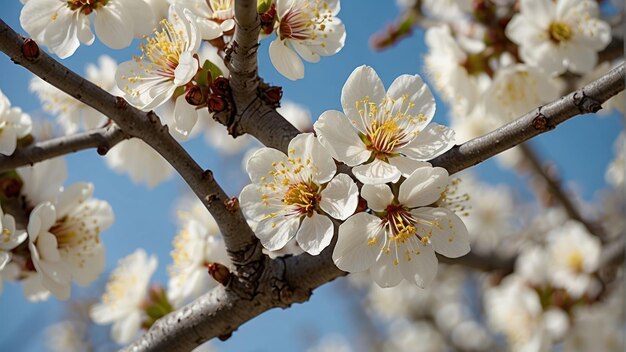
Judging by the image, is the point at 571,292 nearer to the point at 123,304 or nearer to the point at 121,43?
the point at 123,304

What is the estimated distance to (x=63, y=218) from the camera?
1575mm

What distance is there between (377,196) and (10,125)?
86 centimetres

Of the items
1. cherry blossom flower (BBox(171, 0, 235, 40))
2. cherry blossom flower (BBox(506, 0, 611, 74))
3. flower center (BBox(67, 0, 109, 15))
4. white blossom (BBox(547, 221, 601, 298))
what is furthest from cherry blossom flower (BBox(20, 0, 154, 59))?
white blossom (BBox(547, 221, 601, 298))

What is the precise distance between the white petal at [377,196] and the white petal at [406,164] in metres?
0.04

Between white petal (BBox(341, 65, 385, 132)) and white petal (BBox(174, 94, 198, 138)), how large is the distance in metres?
0.30

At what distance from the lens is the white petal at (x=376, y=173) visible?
3.53 feet

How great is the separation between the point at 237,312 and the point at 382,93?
532 millimetres

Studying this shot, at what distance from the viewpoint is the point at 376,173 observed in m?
1.11

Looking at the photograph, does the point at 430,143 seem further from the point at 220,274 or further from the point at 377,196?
the point at 220,274

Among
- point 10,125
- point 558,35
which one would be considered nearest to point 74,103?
point 10,125

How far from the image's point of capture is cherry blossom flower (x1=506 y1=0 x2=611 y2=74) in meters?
1.85

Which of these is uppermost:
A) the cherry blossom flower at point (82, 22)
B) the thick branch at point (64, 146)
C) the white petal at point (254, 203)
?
the cherry blossom flower at point (82, 22)

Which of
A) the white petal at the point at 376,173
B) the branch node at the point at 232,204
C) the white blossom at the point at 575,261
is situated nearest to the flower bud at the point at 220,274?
the branch node at the point at 232,204

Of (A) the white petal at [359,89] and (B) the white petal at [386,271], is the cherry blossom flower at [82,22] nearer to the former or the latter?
(A) the white petal at [359,89]
